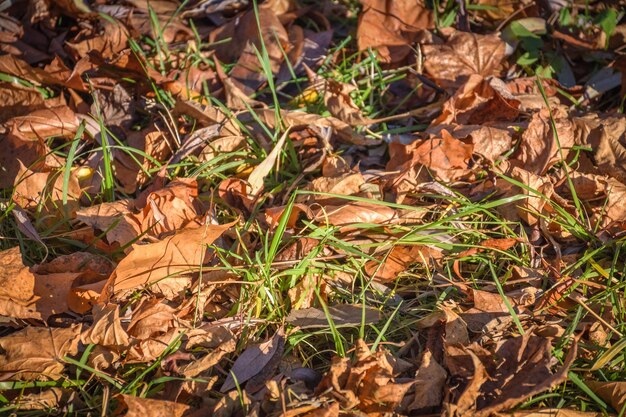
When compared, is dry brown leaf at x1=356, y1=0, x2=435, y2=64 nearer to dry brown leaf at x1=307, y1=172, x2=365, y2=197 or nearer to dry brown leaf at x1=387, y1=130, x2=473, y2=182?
dry brown leaf at x1=387, y1=130, x2=473, y2=182

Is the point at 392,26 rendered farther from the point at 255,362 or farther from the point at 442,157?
the point at 255,362

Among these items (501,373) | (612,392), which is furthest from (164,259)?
(612,392)

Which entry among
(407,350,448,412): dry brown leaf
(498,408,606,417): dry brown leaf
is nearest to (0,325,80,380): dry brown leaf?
(407,350,448,412): dry brown leaf

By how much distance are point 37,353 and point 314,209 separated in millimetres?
970

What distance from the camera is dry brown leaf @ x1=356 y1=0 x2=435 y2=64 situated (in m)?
2.84

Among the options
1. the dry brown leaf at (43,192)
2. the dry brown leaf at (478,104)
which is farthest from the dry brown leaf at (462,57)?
the dry brown leaf at (43,192)

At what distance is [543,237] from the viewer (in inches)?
83.1

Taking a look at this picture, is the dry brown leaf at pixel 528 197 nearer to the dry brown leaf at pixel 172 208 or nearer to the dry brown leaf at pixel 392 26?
the dry brown leaf at pixel 392 26

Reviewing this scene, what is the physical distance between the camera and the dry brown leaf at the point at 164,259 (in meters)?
1.72

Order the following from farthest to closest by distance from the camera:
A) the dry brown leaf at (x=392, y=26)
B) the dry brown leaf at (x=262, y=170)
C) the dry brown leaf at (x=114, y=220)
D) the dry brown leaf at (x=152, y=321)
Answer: the dry brown leaf at (x=392, y=26) < the dry brown leaf at (x=262, y=170) < the dry brown leaf at (x=114, y=220) < the dry brown leaf at (x=152, y=321)

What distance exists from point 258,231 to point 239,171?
39cm

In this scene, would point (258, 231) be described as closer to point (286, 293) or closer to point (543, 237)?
point (286, 293)

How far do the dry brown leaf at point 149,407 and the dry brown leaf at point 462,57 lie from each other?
71.5 inches

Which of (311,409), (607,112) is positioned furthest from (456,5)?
(311,409)
